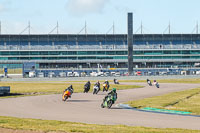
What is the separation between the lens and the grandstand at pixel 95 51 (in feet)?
524

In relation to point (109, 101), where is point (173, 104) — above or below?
below

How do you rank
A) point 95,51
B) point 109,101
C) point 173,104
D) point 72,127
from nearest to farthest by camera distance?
point 72,127
point 109,101
point 173,104
point 95,51

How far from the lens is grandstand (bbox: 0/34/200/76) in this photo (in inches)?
6289

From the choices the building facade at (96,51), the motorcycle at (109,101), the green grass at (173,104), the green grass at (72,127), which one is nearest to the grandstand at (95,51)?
the building facade at (96,51)

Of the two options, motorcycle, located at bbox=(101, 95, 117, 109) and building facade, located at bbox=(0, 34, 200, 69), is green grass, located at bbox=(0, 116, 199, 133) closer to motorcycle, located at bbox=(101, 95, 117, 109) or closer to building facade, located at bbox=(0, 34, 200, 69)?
motorcycle, located at bbox=(101, 95, 117, 109)

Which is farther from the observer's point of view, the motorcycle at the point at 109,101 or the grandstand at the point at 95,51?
the grandstand at the point at 95,51

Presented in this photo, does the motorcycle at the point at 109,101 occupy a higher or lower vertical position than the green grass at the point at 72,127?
higher

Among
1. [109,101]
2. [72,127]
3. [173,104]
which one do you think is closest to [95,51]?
[173,104]

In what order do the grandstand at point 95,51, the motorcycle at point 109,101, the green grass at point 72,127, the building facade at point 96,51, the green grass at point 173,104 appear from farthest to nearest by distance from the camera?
1. the building facade at point 96,51
2. the grandstand at point 95,51
3. the motorcycle at point 109,101
4. the green grass at point 173,104
5. the green grass at point 72,127

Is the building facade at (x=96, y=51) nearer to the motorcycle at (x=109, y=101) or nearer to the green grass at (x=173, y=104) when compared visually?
the green grass at (x=173, y=104)

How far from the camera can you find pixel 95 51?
16212 centimetres

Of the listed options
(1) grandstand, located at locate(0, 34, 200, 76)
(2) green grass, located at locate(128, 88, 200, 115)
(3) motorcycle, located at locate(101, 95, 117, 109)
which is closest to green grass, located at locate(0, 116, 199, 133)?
(2) green grass, located at locate(128, 88, 200, 115)

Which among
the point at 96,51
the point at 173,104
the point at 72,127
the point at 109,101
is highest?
the point at 96,51

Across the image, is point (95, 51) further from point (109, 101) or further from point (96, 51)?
point (109, 101)
